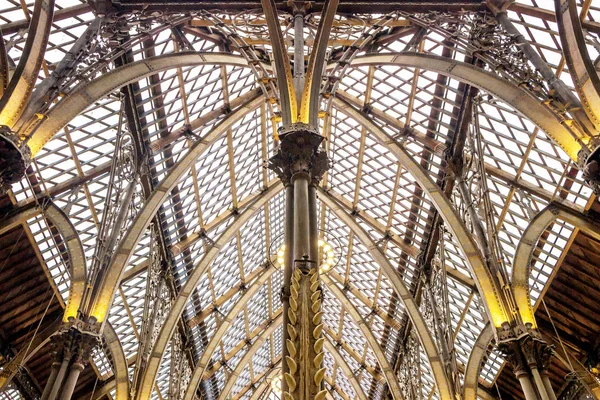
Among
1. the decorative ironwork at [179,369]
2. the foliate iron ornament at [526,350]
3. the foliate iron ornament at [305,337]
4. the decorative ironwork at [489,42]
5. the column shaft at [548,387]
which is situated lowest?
the foliate iron ornament at [305,337]

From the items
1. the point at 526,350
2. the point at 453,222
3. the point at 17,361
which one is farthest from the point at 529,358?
the point at 17,361

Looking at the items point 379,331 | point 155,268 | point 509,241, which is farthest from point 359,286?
point 155,268

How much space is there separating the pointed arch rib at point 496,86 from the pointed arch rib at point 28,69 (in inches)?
299

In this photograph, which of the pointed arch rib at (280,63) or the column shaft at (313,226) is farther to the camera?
the pointed arch rib at (280,63)

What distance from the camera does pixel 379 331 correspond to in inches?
1184

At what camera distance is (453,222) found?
16.4 meters

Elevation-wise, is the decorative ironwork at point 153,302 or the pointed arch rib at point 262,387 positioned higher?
the pointed arch rib at point 262,387

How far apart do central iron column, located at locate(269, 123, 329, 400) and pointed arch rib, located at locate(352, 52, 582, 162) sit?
4811 millimetres

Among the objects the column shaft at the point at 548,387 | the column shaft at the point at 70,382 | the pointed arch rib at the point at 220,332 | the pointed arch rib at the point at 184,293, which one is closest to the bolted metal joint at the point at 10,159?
the column shaft at the point at 70,382

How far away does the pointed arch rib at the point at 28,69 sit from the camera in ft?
30.3

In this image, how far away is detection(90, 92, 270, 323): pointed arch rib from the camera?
1270 cm

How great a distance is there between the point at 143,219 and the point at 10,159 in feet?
23.5

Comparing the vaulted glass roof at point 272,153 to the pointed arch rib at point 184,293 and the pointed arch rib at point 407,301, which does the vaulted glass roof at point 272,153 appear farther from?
the pointed arch rib at point 407,301

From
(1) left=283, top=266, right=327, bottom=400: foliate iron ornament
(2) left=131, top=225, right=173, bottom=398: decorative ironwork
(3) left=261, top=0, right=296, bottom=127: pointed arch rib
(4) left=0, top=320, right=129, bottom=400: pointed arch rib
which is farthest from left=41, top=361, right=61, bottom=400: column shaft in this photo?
(4) left=0, top=320, right=129, bottom=400: pointed arch rib
